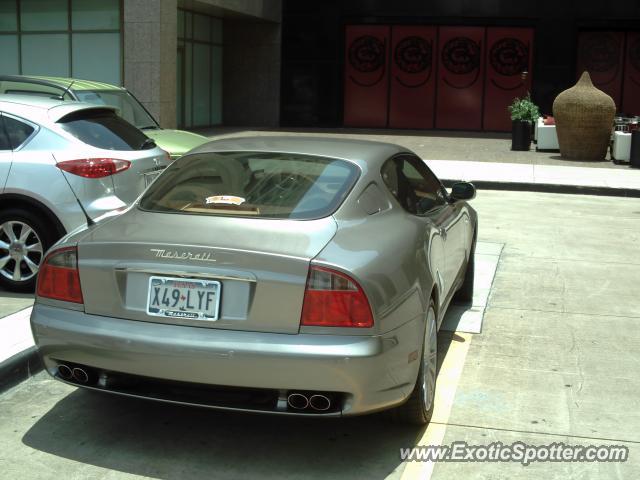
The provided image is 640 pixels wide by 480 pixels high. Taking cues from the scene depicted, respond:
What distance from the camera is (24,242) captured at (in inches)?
285

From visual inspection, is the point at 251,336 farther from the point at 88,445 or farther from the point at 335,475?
the point at 88,445

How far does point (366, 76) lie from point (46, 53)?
11.2 meters

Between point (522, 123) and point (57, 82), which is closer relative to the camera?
point (57, 82)

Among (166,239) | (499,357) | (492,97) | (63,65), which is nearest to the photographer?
(166,239)

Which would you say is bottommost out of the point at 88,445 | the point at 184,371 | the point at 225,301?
the point at 88,445

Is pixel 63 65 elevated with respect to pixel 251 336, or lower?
elevated

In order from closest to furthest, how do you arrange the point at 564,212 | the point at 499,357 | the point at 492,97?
the point at 499,357 < the point at 564,212 < the point at 492,97

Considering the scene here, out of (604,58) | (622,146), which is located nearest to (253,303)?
(622,146)

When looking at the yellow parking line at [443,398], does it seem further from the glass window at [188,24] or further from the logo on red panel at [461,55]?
the logo on red panel at [461,55]

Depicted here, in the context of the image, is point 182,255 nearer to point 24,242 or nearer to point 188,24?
point 24,242

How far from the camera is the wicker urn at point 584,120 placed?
20.1m

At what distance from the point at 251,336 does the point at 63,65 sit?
68.4ft

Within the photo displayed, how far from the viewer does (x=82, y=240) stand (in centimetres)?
440

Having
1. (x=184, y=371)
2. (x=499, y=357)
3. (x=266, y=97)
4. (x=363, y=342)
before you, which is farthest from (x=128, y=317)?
(x=266, y=97)
